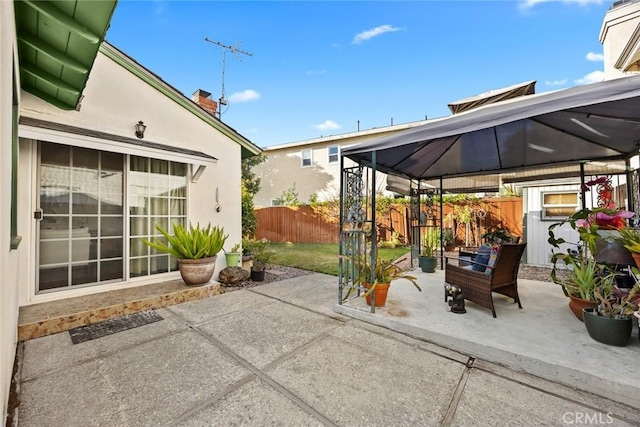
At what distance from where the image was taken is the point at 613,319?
2486 mm

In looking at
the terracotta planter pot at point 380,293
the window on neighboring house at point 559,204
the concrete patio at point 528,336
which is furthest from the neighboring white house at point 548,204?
the terracotta planter pot at point 380,293

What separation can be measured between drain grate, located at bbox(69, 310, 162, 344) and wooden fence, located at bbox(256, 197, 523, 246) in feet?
22.8

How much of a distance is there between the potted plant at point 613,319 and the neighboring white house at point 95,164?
5.25 meters

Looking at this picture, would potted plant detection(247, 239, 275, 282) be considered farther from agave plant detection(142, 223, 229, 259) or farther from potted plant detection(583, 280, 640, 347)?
potted plant detection(583, 280, 640, 347)

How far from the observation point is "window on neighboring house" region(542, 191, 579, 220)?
6539 millimetres

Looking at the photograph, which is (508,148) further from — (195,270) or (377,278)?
(195,270)

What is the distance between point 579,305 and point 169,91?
7.17 m

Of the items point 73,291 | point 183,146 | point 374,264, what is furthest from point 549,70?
point 73,291

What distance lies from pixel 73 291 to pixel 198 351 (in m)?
2.73

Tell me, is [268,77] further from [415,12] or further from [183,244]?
[183,244]

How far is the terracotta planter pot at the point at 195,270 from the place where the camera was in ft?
14.6

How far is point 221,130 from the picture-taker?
579 centimetres

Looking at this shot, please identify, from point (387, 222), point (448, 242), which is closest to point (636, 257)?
point (448, 242)

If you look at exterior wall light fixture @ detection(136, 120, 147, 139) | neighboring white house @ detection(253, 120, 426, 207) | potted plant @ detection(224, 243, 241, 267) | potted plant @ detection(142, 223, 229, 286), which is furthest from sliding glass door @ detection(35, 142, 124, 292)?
neighboring white house @ detection(253, 120, 426, 207)
